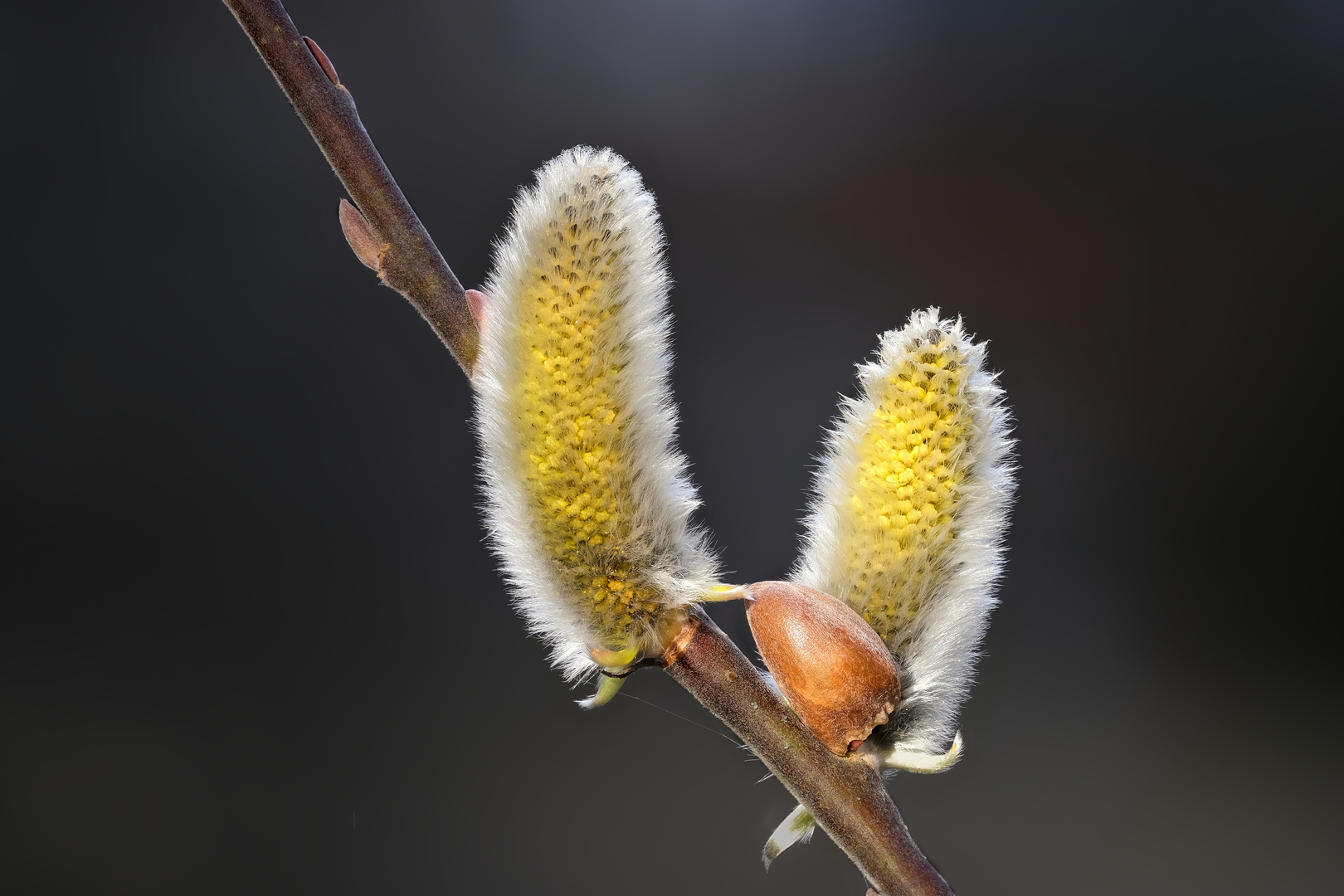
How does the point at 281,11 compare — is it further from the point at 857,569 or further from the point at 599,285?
the point at 857,569

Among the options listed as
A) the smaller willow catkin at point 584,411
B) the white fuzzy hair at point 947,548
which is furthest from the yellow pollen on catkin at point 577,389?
the white fuzzy hair at point 947,548

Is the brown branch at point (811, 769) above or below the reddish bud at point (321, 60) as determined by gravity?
below

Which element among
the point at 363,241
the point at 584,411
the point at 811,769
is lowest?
the point at 811,769

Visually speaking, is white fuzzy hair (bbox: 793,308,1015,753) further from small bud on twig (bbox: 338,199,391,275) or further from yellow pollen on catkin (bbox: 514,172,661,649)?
small bud on twig (bbox: 338,199,391,275)

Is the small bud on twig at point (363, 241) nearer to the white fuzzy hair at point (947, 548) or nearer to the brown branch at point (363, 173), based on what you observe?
the brown branch at point (363, 173)

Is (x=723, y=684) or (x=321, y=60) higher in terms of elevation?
(x=321, y=60)

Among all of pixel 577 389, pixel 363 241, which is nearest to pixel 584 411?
pixel 577 389

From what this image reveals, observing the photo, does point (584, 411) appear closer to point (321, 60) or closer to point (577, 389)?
point (577, 389)
